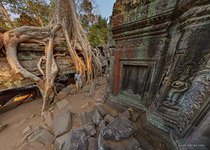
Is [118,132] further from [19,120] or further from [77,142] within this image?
[19,120]

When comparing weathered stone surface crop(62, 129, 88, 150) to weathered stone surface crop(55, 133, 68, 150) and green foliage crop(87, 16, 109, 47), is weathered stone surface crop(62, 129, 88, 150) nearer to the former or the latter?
weathered stone surface crop(55, 133, 68, 150)

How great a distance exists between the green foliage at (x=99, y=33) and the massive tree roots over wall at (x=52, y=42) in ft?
13.4

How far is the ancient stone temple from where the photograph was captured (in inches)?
44.3

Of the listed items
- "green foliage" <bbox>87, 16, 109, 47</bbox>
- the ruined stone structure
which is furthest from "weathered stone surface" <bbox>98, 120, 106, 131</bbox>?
"green foliage" <bbox>87, 16, 109, 47</bbox>

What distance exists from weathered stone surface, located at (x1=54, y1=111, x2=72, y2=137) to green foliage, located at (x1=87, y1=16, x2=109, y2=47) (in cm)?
756

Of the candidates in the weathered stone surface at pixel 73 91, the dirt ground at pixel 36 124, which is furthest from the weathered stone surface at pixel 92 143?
the weathered stone surface at pixel 73 91

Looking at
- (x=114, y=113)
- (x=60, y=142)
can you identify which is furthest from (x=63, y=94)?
(x=114, y=113)

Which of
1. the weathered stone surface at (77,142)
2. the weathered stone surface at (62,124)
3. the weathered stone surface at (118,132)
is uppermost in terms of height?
the weathered stone surface at (118,132)

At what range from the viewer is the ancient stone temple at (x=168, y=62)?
44.3 inches

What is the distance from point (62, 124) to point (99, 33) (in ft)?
28.9

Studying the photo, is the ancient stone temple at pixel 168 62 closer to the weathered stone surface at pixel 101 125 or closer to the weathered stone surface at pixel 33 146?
the weathered stone surface at pixel 101 125

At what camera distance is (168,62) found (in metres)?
1.58

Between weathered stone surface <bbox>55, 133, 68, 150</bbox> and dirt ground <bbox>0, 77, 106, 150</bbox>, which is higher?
weathered stone surface <bbox>55, 133, 68, 150</bbox>

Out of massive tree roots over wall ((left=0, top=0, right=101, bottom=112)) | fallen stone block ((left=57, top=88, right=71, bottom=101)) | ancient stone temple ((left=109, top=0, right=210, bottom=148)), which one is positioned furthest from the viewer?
fallen stone block ((left=57, top=88, right=71, bottom=101))
